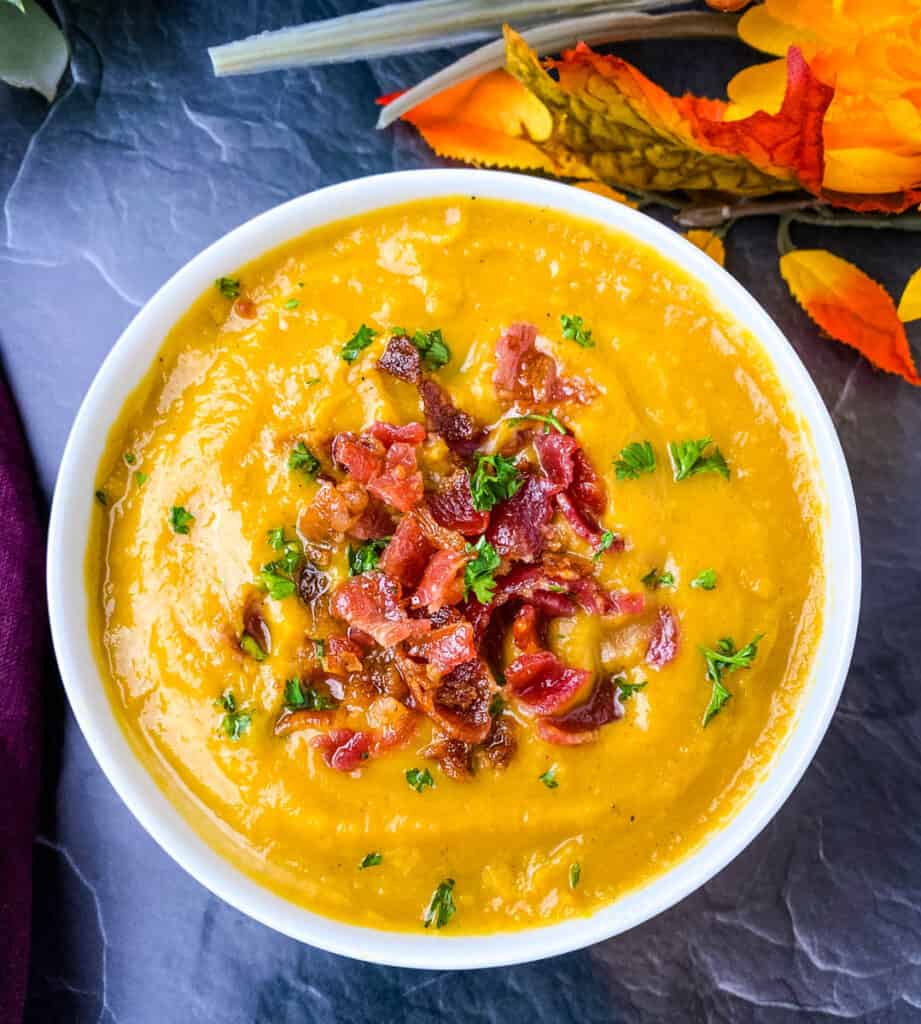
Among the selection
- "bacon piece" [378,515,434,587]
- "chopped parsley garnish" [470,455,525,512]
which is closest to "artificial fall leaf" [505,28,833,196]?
"chopped parsley garnish" [470,455,525,512]

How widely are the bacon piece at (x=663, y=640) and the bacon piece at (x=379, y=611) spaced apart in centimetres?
62

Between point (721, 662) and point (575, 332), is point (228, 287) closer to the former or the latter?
point (575, 332)

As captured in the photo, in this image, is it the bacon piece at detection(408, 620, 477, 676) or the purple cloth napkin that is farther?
the purple cloth napkin

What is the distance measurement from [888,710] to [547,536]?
1492 mm

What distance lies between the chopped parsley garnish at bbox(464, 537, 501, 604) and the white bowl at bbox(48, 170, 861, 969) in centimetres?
98

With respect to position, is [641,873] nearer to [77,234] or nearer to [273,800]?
[273,800]

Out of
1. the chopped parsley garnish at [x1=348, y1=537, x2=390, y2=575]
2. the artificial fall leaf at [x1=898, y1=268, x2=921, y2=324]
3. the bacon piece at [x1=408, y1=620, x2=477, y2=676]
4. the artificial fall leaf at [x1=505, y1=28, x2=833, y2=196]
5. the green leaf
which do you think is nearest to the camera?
the bacon piece at [x1=408, y1=620, x2=477, y2=676]

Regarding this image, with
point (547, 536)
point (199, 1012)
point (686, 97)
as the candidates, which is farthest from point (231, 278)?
point (199, 1012)

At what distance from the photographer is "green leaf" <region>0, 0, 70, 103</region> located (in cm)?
369

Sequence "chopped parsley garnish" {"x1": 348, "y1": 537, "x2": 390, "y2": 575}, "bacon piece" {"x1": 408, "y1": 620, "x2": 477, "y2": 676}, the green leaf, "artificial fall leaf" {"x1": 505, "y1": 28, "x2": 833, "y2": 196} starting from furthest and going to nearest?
the green leaf
"artificial fall leaf" {"x1": 505, "y1": 28, "x2": 833, "y2": 196}
"chopped parsley garnish" {"x1": 348, "y1": 537, "x2": 390, "y2": 575}
"bacon piece" {"x1": 408, "y1": 620, "x2": 477, "y2": 676}

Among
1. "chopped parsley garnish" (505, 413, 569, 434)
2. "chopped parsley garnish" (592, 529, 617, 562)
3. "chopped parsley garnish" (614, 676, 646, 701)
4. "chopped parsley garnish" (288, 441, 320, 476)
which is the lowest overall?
"chopped parsley garnish" (614, 676, 646, 701)

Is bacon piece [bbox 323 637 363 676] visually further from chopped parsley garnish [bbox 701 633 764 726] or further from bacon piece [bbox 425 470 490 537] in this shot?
chopped parsley garnish [bbox 701 633 764 726]

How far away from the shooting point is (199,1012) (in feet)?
11.9

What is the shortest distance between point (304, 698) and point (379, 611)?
12.6 inches
